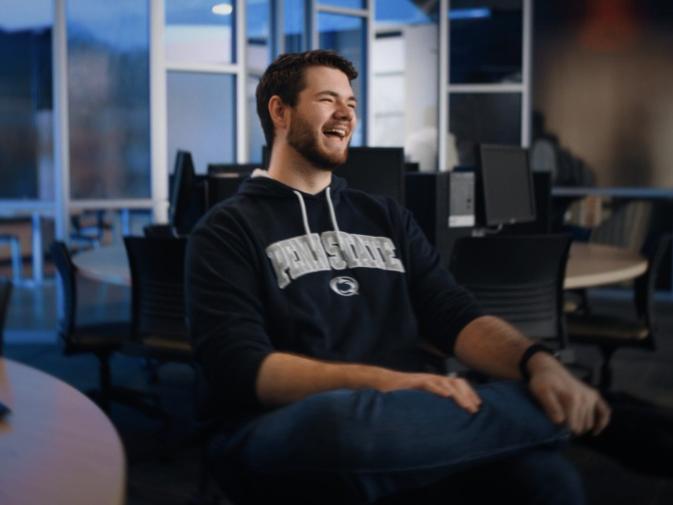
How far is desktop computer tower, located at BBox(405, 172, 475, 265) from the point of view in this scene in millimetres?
3033

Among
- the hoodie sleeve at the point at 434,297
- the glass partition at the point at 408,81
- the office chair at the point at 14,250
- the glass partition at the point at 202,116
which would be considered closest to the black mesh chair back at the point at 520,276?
the hoodie sleeve at the point at 434,297

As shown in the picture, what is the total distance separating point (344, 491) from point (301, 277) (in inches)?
20.9

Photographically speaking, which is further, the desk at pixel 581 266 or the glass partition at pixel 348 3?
the glass partition at pixel 348 3

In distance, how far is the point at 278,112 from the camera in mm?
1696

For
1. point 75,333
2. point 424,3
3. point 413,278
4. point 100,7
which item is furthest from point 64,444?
point 424,3

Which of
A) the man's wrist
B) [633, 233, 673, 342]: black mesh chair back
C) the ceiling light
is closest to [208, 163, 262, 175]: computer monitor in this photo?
[633, 233, 673, 342]: black mesh chair back

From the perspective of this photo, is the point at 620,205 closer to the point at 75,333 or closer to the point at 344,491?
the point at 75,333

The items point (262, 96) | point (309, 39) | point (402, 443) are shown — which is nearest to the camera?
point (402, 443)

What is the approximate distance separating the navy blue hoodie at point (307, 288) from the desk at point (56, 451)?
318 millimetres

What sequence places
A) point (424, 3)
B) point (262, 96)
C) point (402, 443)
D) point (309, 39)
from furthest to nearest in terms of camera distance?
1. point (424, 3)
2. point (309, 39)
3. point (262, 96)
4. point (402, 443)

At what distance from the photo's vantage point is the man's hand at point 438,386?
112 centimetres

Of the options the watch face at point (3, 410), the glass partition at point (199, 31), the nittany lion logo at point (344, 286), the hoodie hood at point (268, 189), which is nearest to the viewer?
the watch face at point (3, 410)

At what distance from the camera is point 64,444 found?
938mm

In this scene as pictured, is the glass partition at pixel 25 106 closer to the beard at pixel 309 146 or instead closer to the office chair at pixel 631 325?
the office chair at pixel 631 325
